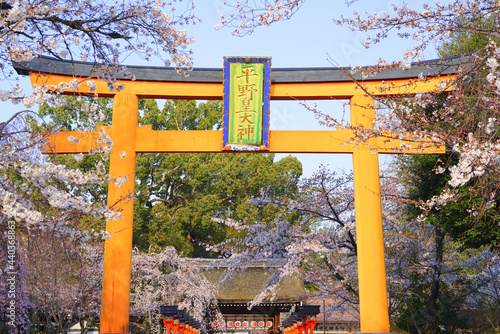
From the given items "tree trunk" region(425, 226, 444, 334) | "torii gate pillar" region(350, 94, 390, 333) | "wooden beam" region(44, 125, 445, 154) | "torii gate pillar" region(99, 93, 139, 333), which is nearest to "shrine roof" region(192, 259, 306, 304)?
"tree trunk" region(425, 226, 444, 334)

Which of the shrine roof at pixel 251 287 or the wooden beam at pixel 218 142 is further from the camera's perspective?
the shrine roof at pixel 251 287

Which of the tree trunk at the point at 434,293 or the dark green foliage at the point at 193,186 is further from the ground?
the dark green foliage at the point at 193,186

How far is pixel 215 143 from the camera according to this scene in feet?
29.1

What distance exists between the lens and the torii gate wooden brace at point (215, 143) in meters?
8.37

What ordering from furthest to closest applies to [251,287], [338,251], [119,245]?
[251,287]
[338,251]
[119,245]

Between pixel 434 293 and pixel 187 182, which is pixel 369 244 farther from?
pixel 187 182

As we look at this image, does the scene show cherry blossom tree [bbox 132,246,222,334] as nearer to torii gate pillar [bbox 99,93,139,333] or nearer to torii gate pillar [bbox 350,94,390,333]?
torii gate pillar [bbox 99,93,139,333]

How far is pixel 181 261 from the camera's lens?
15055mm

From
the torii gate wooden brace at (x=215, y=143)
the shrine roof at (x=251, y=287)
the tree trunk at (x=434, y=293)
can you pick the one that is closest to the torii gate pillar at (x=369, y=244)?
the torii gate wooden brace at (x=215, y=143)

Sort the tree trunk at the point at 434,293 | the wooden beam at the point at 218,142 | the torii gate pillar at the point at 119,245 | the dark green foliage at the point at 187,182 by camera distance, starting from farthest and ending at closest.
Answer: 1. the dark green foliage at the point at 187,182
2. the tree trunk at the point at 434,293
3. the wooden beam at the point at 218,142
4. the torii gate pillar at the point at 119,245

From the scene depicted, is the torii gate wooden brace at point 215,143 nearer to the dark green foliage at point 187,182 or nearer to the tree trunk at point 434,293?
the tree trunk at point 434,293

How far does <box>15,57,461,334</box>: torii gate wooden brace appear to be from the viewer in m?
8.37

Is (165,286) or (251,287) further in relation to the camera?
(251,287)

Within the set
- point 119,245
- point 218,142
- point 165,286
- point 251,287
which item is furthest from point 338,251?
point 251,287
